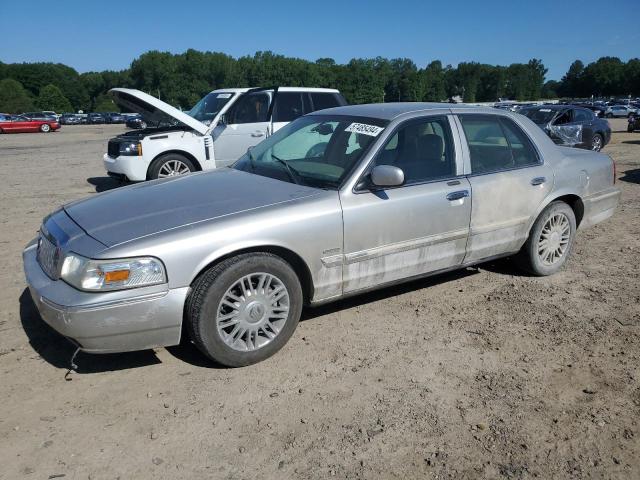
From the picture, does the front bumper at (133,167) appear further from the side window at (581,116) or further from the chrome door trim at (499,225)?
the side window at (581,116)

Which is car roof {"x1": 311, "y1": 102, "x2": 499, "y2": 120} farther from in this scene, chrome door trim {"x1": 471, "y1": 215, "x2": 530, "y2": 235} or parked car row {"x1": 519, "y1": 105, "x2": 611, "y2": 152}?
parked car row {"x1": 519, "y1": 105, "x2": 611, "y2": 152}

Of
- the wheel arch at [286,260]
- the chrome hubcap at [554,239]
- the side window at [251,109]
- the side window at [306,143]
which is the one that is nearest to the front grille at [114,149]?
the side window at [251,109]

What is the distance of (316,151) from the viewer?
4246mm

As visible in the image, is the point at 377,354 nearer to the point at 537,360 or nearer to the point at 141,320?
the point at 537,360

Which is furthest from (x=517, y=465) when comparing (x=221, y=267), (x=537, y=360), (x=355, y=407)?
(x=221, y=267)

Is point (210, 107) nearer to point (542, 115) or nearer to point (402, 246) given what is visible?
point (402, 246)

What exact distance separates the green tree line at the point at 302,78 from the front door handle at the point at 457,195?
106291mm

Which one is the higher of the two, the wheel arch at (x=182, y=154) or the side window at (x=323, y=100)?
the side window at (x=323, y=100)

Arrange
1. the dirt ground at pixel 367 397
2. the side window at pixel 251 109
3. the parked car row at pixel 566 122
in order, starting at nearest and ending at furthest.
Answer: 1. the dirt ground at pixel 367 397
2. the side window at pixel 251 109
3. the parked car row at pixel 566 122

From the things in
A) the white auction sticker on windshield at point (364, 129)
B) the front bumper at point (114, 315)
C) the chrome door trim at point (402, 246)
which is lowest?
the front bumper at point (114, 315)

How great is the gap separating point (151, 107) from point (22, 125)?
3288cm

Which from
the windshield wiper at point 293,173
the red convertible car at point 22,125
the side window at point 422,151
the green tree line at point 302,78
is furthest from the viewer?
the green tree line at point 302,78

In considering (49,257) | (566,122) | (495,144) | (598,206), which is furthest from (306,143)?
(566,122)

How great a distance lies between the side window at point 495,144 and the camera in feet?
14.3
